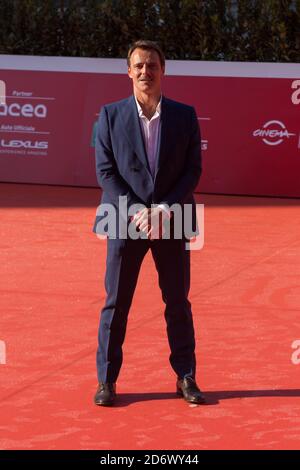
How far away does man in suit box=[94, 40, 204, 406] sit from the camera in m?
6.32

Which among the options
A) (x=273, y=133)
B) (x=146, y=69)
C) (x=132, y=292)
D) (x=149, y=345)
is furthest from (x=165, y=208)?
(x=273, y=133)

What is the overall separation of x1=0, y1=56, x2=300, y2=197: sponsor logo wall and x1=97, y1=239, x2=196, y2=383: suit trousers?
9103 millimetres

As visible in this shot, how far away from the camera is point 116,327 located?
21.3ft

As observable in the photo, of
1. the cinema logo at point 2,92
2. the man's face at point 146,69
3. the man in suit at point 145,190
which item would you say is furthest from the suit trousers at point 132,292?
the cinema logo at point 2,92

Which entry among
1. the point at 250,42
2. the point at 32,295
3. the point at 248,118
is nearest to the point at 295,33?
the point at 250,42

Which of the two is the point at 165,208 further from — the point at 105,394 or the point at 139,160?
the point at 105,394

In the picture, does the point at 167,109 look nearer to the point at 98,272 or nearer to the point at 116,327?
the point at 116,327

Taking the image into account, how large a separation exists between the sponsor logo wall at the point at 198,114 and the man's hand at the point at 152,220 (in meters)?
9.33

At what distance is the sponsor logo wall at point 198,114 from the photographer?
15469mm

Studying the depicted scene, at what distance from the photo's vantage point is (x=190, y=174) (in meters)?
6.41

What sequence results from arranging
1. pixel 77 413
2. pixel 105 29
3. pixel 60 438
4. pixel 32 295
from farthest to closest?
1. pixel 105 29
2. pixel 32 295
3. pixel 77 413
4. pixel 60 438

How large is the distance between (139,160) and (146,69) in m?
0.50

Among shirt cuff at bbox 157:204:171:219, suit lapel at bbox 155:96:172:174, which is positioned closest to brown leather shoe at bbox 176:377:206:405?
shirt cuff at bbox 157:204:171:219

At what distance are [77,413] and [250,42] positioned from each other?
11.7 m
